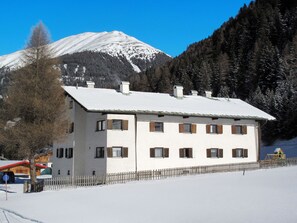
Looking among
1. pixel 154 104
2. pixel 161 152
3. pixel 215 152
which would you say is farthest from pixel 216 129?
pixel 154 104

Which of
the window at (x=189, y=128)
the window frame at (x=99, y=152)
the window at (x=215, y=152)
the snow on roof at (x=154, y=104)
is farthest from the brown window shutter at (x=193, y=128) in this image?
the window frame at (x=99, y=152)

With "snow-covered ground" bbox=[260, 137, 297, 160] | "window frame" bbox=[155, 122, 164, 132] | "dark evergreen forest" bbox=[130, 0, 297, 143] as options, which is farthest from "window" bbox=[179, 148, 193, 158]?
"dark evergreen forest" bbox=[130, 0, 297, 143]

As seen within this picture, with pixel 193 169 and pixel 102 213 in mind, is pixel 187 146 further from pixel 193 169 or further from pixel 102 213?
pixel 102 213

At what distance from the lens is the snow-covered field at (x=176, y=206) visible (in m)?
15.6

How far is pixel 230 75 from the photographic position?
366ft

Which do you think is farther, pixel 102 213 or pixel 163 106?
pixel 163 106

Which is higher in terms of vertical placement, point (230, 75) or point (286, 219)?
point (230, 75)

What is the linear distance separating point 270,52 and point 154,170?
73.7 m

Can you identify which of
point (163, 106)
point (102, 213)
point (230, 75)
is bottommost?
point (102, 213)

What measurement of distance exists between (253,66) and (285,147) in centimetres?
3906

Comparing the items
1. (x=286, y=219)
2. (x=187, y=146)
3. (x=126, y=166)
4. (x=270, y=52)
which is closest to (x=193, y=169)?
(x=187, y=146)

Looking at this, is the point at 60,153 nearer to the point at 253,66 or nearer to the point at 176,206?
the point at 176,206

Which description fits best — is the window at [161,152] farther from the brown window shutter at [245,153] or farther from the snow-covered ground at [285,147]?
the snow-covered ground at [285,147]

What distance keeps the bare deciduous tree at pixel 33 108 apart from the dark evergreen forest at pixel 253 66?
160 feet
